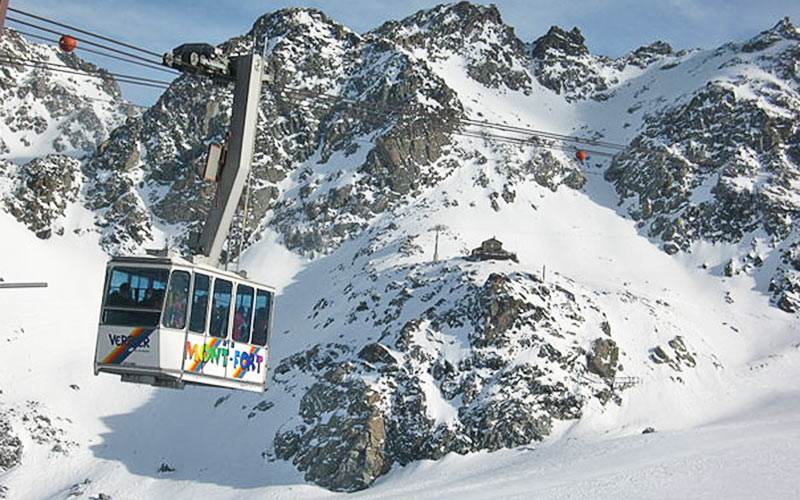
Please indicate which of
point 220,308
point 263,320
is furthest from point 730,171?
point 220,308

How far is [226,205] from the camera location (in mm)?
27672

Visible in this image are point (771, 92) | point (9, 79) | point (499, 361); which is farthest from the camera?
point (9, 79)

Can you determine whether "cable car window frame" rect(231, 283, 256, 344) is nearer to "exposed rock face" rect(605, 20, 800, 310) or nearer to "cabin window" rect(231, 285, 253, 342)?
"cabin window" rect(231, 285, 253, 342)

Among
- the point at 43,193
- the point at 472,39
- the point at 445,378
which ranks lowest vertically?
the point at 445,378

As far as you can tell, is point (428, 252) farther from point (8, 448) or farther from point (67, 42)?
point (67, 42)

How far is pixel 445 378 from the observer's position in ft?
269

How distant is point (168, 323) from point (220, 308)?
1.89 meters

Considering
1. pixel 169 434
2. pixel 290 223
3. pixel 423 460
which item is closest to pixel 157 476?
pixel 169 434

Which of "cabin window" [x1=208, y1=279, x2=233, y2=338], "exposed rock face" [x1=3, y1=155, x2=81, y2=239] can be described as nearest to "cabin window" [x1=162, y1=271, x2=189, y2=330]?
"cabin window" [x1=208, y1=279, x2=233, y2=338]

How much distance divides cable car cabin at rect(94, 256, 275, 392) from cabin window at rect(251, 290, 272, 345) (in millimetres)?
1024

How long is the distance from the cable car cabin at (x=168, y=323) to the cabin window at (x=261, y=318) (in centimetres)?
102

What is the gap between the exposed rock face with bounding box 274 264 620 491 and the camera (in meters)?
77.2

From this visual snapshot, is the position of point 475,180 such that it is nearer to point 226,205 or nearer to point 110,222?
point 110,222

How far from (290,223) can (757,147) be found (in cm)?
6867
